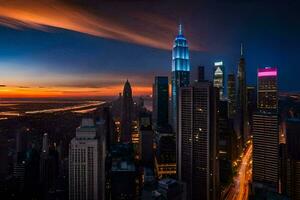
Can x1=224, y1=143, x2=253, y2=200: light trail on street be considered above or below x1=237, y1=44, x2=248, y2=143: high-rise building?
below

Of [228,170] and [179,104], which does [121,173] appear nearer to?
[179,104]

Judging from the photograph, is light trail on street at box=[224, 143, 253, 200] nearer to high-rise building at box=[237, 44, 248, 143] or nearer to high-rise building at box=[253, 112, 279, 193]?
high-rise building at box=[253, 112, 279, 193]

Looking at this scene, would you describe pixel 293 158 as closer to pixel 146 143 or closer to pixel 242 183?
pixel 242 183

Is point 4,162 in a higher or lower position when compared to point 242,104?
lower

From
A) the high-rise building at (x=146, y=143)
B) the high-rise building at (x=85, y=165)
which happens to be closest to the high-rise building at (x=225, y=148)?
the high-rise building at (x=146, y=143)

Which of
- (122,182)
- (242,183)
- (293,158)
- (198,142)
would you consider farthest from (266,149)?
(122,182)

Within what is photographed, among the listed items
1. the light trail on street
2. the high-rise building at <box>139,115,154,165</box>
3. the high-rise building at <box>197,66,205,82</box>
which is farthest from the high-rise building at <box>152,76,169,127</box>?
the light trail on street

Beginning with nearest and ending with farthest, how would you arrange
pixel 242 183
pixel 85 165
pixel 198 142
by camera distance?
pixel 85 165, pixel 198 142, pixel 242 183

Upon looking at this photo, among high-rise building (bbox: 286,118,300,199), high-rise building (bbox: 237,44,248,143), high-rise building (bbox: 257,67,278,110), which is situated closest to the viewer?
high-rise building (bbox: 286,118,300,199)
